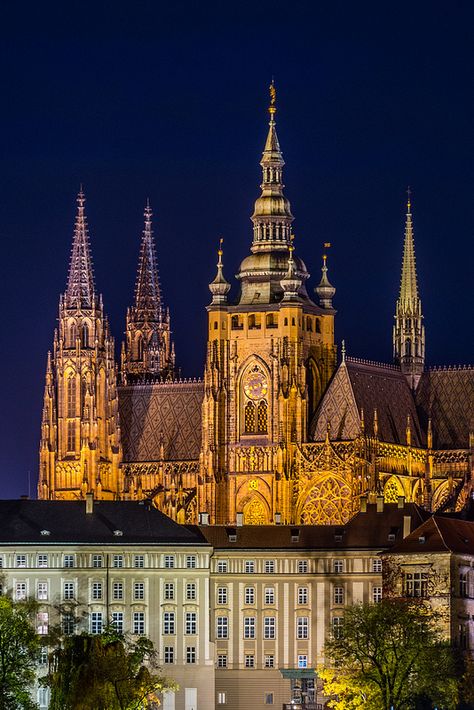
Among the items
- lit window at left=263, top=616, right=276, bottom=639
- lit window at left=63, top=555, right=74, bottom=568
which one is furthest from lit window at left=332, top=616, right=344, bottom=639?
lit window at left=63, top=555, right=74, bottom=568

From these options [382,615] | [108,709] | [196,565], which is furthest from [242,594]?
[108,709]

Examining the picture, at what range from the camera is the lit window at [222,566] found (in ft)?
639

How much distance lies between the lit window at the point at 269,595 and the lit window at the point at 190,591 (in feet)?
14.8

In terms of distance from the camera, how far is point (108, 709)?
157m

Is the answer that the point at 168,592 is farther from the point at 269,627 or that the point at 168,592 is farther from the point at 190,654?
the point at 269,627

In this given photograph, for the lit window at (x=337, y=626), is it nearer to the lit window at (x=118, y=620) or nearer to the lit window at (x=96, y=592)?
the lit window at (x=118, y=620)

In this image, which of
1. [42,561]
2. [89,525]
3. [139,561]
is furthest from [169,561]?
[42,561]

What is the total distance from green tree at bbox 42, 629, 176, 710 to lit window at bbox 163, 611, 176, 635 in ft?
81.2

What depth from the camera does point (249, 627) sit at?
193m

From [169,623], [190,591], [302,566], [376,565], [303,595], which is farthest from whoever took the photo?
[302,566]

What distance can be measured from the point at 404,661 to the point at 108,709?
64.5 ft

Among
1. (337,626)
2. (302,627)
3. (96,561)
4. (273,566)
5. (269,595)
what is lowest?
(337,626)

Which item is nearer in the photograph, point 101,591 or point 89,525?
point 101,591

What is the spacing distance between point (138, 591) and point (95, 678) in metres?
33.3
